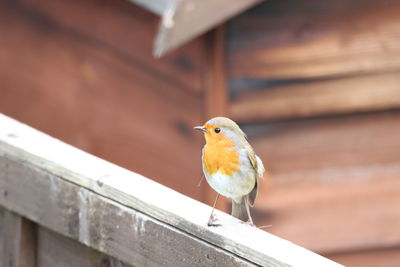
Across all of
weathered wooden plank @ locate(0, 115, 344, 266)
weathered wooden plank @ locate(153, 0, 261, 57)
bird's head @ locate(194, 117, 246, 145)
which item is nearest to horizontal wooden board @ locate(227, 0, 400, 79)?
weathered wooden plank @ locate(153, 0, 261, 57)

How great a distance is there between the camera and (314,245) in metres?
4.74

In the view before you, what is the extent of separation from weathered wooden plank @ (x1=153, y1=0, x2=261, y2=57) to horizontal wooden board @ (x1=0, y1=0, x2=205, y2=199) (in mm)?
788

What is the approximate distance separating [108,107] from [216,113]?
2.46ft

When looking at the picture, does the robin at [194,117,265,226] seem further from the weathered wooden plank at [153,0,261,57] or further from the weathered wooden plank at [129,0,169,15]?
the weathered wooden plank at [129,0,169,15]

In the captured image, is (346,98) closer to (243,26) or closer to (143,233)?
(243,26)

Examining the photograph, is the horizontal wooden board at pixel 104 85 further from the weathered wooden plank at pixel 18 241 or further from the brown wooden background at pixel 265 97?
the weathered wooden plank at pixel 18 241

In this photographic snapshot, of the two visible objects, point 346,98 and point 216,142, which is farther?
point 346,98

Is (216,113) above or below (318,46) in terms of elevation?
below

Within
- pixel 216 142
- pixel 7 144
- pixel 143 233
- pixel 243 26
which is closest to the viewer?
pixel 143 233

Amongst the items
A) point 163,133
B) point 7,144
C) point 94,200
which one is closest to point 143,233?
point 94,200

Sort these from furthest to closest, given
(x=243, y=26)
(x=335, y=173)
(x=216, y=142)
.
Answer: (x=335, y=173) → (x=243, y=26) → (x=216, y=142)

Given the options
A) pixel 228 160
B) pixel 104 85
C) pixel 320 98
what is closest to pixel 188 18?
pixel 320 98

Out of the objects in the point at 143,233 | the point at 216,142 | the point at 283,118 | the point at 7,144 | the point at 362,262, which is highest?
the point at 283,118

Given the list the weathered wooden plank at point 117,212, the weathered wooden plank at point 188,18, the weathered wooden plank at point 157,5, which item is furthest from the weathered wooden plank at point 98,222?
the weathered wooden plank at point 157,5
